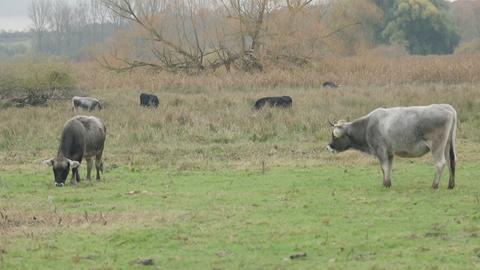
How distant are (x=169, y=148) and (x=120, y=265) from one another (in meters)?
14.2

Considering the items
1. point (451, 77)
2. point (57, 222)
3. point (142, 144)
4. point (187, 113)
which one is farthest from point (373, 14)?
point (57, 222)

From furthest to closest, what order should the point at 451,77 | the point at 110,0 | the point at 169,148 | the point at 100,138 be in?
1. the point at 110,0
2. the point at 451,77
3. the point at 169,148
4. the point at 100,138

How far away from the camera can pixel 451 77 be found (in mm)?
38906

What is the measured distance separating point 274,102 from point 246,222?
1867cm

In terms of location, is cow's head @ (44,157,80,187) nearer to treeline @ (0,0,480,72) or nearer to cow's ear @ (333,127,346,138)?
cow's ear @ (333,127,346,138)

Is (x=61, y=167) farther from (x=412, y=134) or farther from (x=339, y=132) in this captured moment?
(x=412, y=134)

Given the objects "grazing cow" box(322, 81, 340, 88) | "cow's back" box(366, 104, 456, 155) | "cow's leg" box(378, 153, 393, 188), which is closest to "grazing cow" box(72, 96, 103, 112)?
"grazing cow" box(322, 81, 340, 88)

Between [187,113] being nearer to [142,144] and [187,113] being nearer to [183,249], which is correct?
[142,144]

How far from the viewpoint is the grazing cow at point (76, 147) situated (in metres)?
16.9

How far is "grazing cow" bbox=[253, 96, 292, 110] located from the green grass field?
1247 cm

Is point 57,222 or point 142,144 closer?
point 57,222

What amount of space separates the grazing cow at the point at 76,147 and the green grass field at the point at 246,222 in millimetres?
458

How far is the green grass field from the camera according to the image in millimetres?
9492

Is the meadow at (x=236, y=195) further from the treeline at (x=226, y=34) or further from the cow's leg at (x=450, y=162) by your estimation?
the treeline at (x=226, y=34)
